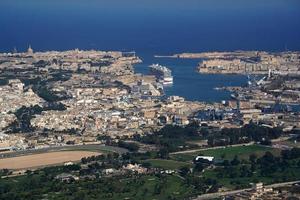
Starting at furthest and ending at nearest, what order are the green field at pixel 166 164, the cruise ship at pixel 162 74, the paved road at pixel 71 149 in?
the cruise ship at pixel 162 74
the paved road at pixel 71 149
the green field at pixel 166 164

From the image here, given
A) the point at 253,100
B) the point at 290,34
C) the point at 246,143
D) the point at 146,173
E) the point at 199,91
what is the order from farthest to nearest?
1. the point at 290,34
2. the point at 199,91
3. the point at 253,100
4. the point at 246,143
5. the point at 146,173

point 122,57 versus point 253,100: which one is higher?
point 122,57

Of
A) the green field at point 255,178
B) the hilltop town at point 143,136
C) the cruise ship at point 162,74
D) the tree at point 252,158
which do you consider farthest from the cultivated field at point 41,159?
the cruise ship at point 162,74

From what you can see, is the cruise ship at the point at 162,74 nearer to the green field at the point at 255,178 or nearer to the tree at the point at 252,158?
the tree at the point at 252,158

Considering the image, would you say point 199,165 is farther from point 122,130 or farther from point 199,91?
point 199,91

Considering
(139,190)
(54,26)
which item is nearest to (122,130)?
(139,190)

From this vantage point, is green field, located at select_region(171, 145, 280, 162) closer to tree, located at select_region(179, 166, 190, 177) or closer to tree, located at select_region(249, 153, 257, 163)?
tree, located at select_region(249, 153, 257, 163)

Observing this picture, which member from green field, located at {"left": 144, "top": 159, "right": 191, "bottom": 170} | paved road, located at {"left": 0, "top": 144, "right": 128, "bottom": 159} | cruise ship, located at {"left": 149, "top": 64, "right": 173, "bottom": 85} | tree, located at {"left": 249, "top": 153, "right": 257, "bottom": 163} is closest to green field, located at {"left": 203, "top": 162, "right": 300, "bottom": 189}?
green field, located at {"left": 144, "top": 159, "right": 191, "bottom": 170}
